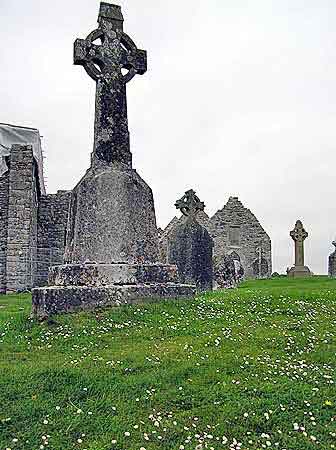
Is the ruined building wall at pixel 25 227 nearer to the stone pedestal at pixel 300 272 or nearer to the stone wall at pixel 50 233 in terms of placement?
the stone wall at pixel 50 233

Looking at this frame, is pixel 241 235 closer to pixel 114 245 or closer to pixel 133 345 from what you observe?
pixel 114 245

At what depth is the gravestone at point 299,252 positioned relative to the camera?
29062mm

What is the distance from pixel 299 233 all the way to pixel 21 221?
1441cm

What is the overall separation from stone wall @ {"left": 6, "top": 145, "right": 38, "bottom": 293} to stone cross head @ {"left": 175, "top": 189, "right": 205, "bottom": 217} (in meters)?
7.74

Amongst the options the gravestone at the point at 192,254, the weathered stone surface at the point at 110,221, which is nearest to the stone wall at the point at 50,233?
the gravestone at the point at 192,254

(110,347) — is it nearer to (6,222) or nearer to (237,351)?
(237,351)

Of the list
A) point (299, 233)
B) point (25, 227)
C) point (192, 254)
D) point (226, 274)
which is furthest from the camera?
point (299, 233)

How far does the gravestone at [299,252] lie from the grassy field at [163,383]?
20.9 meters

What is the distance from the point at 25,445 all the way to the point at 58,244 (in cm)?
2099

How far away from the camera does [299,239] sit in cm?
2997

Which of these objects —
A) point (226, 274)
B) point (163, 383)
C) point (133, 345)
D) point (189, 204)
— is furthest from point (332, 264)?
point (163, 383)


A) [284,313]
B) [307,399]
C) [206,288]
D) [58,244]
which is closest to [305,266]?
[58,244]

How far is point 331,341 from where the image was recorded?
7793 mm

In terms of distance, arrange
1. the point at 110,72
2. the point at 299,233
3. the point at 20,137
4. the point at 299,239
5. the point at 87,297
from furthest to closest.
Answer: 1. the point at 20,137
2. the point at 299,233
3. the point at 299,239
4. the point at 110,72
5. the point at 87,297
